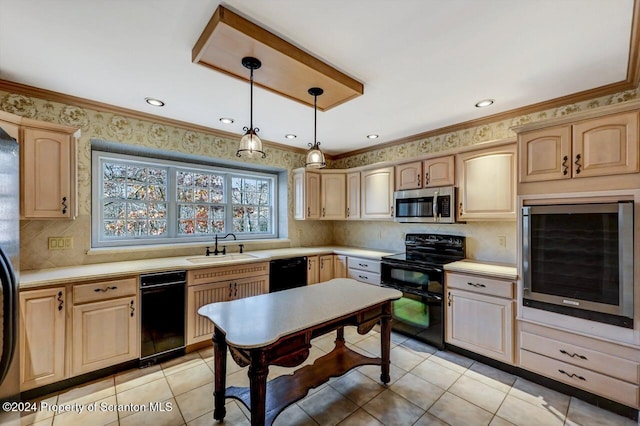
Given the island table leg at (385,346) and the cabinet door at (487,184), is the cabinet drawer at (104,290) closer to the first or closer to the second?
the island table leg at (385,346)

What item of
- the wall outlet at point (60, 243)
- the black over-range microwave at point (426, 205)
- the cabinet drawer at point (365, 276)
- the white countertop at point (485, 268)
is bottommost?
the cabinet drawer at point (365, 276)

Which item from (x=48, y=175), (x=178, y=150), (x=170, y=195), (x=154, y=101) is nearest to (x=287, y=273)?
(x=170, y=195)

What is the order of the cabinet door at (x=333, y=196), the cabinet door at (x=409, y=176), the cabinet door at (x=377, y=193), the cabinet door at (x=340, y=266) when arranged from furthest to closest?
the cabinet door at (x=333, y=196) → the cabinet door at (x=340, y=266) → the cabinet door at (x=377, y=193) → the cabinet door at (x=409, y=176)

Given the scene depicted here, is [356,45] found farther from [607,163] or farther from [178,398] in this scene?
[178,398]

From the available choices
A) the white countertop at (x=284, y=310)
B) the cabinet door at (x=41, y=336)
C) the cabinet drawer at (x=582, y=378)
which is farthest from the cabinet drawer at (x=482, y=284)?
the cabinet door at (x=41, y=336)

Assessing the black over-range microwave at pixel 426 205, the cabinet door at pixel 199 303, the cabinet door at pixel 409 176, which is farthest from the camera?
the cabinet door at pixel 409 176

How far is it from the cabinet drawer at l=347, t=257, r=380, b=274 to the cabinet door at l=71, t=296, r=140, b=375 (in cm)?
251

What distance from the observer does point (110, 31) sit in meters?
1.64

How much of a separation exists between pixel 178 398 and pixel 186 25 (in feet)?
8.60

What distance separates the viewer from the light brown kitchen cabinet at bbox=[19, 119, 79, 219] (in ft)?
7.13

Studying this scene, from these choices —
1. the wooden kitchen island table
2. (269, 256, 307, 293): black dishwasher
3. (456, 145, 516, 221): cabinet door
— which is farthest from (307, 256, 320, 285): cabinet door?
(456, 145, 516, 221): cabinet door

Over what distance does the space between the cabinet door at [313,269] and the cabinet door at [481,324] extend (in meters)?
1.74

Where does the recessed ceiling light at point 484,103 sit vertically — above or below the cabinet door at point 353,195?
above

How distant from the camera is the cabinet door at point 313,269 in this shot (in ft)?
12.4
